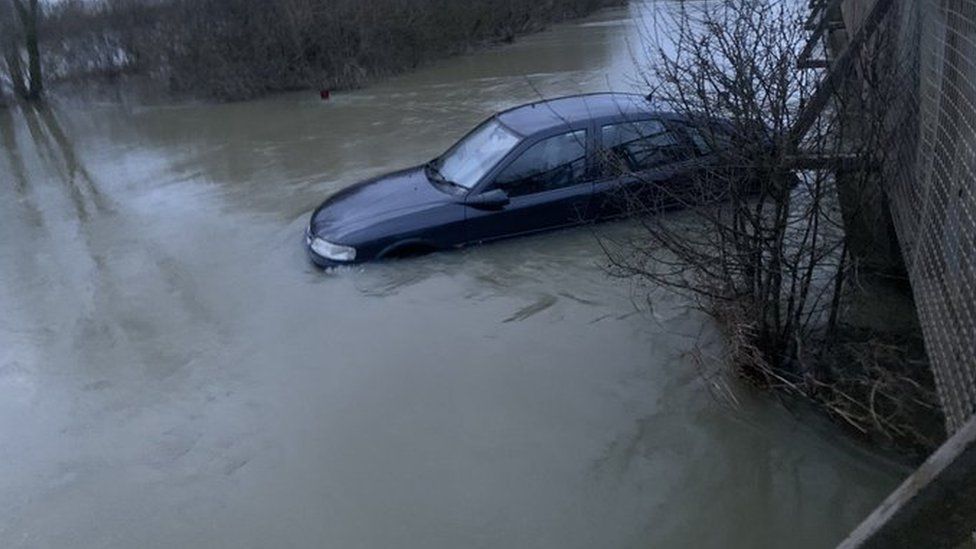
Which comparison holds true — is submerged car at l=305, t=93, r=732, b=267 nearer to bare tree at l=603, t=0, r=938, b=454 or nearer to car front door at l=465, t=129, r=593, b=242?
car front door at l=465, t=129, r=593, b=242

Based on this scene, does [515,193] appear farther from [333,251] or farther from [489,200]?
[333,251]

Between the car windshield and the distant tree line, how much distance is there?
1324 centimetres

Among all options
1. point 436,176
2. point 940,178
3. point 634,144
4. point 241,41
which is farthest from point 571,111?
point 241,41

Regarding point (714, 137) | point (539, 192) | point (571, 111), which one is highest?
point (714, 137)

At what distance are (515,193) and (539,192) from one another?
21 cm

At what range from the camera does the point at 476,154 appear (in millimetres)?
8297

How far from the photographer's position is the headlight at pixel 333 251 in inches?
305

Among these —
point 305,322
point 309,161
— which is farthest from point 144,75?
point 305,322

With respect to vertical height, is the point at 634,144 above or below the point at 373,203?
above

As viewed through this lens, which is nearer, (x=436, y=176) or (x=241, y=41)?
(x=436, y=176)

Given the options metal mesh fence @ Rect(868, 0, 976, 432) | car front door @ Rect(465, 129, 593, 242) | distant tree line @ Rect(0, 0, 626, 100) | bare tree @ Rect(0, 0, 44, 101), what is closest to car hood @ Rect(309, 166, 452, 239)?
car front door @ Rect(465, 129, 593, 242)

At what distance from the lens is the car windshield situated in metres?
7.98

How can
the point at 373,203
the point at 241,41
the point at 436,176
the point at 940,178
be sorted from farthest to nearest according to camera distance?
the point at 241,41, the point at 436,176, the point at 373,203, the point at 940,178

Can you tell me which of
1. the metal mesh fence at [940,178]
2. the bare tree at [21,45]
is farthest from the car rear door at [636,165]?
the bare tree at [21,45]
